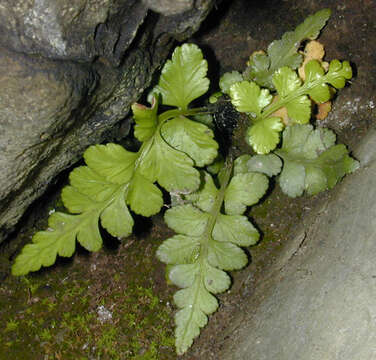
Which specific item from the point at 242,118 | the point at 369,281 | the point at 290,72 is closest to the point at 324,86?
the point at 290,72

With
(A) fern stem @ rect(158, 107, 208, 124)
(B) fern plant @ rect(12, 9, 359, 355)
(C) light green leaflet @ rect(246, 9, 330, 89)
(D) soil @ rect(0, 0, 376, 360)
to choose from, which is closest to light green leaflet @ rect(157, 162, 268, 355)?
(B) fern plant @ rect(12, 9, 359, 355)

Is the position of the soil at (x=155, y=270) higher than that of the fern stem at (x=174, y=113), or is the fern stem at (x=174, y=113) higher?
the fern stem at (x=174, y=113)

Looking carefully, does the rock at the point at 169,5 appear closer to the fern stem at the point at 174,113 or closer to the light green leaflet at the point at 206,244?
the fern stem at the point at 174,113

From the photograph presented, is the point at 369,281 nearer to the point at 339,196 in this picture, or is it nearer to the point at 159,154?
the point at 339,196

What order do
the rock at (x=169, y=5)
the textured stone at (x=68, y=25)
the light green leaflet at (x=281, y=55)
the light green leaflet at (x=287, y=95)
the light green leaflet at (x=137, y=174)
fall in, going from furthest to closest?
the light green leaflet at (x=281, y=55), the light green leaflet at (x=287, y=95), the light green leaflet at (x=137, y=174), the rock at (x=169, y=5), the textured stone at (x=68, y=25)

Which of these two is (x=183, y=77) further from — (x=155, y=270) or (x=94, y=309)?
(x=94, y=309)

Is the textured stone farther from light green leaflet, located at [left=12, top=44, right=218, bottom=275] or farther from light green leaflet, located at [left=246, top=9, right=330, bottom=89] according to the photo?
light green leaflet, located at [left=246, top=9, right=330, bottom=89]

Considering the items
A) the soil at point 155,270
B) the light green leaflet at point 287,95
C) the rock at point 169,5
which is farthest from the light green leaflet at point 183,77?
the soil at point 155,270
